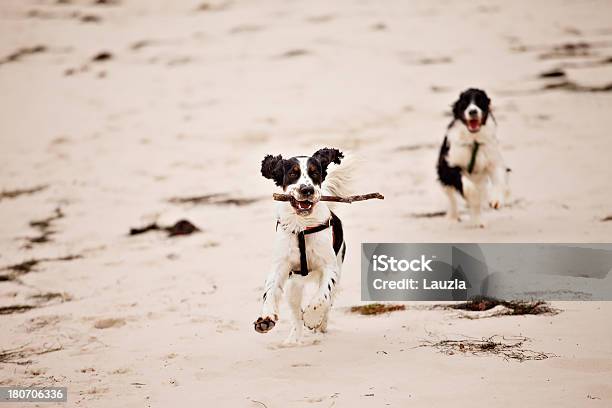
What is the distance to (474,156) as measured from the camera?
28.9 ft

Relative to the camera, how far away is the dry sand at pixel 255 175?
16.4 feet

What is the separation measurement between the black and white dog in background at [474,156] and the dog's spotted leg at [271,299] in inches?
141

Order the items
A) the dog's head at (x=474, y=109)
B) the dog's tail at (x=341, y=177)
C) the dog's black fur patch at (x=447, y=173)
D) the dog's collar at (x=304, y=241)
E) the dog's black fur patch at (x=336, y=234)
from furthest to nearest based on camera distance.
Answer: the dog's black fur patch at (x=447, y=173), the dog's head at (x=474, y=109), the dog's tail at (x=341, y=177), the dog's black fur patch at (x=336, y=234), the dog's collar at (x=304, y=241)

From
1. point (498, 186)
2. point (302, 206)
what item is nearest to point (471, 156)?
point (498, 186)

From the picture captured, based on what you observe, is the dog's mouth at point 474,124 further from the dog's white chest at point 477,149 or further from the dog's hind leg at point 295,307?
the dog's hind leg at point 295,307

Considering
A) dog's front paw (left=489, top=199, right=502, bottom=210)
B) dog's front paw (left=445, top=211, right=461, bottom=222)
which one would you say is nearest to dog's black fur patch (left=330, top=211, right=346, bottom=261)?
dog's front paw (left=489, top=199, right=502, bottom=210)

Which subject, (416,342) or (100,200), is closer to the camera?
(416,342)

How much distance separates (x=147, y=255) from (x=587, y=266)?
431cm

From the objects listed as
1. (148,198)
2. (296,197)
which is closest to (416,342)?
(296,197)

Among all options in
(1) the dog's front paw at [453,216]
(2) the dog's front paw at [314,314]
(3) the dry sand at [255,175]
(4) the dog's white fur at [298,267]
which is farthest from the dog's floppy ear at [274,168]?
(1) the dog's front paw at [453,216]

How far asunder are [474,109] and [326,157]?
3066 millimetres

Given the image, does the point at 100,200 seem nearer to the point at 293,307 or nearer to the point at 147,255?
the point at 147,255

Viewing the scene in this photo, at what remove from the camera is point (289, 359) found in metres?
5.31

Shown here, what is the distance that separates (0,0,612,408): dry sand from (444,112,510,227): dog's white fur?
34 cm
